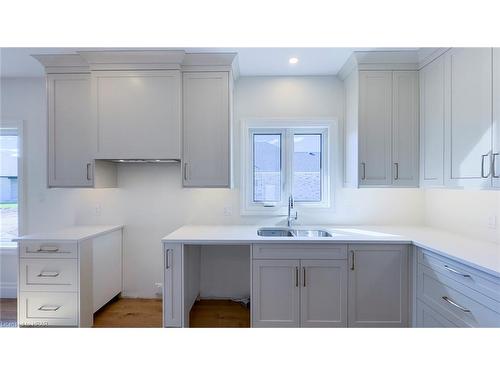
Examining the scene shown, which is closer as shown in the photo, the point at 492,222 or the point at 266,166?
the point at 492,222

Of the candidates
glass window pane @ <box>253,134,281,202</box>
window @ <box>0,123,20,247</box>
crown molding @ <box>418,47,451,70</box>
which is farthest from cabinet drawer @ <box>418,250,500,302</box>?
window @ <box>0,123,20,247</box>

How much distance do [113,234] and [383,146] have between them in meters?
2.90

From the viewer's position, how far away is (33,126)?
290 cm

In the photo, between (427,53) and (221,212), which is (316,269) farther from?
(427,53)

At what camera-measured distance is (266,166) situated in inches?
112

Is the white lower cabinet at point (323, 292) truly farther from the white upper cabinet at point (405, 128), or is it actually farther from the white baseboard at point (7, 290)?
the white baseboard at point (7, 290)

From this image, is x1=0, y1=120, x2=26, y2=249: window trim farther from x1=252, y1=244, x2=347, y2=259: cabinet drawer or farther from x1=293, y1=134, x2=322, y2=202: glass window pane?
x1=293, y1=134, x2=322, y2=202: glass window pane

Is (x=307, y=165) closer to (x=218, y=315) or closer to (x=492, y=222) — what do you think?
(x=492, y=222)

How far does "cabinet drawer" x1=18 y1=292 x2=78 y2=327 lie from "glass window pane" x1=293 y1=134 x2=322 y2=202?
2.37m

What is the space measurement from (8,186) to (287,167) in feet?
10.9

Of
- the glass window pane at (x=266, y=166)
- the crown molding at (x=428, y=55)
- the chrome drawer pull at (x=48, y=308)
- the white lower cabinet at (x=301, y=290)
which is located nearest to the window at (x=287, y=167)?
the glass window pane at (x=266, y=166)

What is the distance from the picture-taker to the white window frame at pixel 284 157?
2746 millimetres

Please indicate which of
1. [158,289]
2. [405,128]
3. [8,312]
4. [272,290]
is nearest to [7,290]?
[8,312]

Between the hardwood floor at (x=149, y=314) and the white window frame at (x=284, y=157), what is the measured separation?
1031 millimetres
